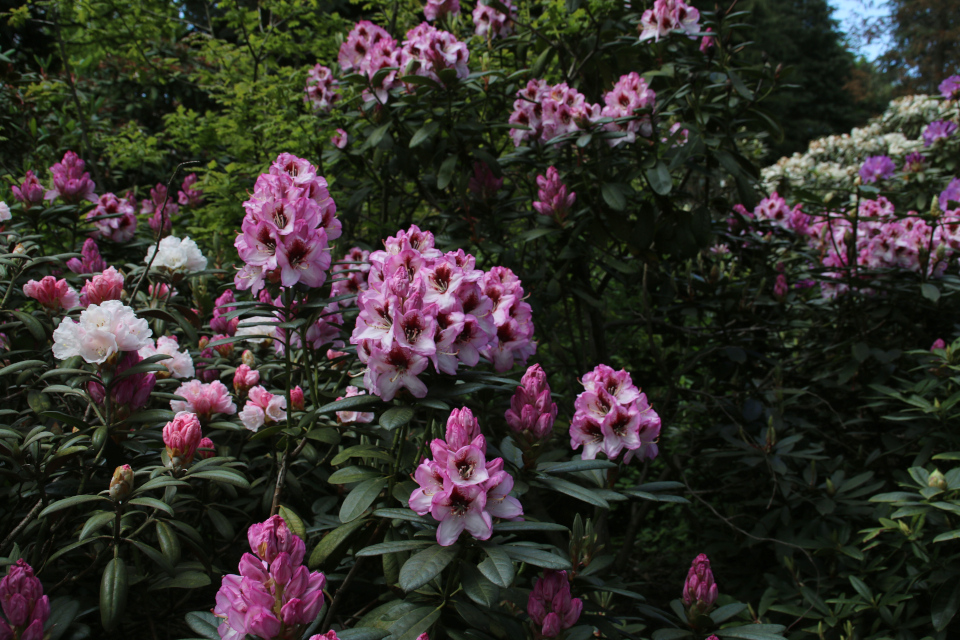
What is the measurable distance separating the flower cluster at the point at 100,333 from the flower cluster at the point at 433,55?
1459mm

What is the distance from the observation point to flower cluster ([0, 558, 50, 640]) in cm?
102

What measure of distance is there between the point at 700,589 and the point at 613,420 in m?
0.43

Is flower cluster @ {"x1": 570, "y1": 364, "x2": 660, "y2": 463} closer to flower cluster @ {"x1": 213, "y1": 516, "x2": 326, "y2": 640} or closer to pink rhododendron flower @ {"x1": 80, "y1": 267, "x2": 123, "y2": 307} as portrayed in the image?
flower cluster @ {"x1": 213, "y1": 516, "x2": 326, "y2": 640}

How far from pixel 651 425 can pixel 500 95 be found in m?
1.96

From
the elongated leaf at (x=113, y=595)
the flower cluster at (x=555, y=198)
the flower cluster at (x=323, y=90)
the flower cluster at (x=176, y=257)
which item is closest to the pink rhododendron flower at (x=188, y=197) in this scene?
the flower cluster at (x=323, y=90)

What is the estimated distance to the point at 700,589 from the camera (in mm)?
1421

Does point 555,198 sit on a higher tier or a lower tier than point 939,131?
lower

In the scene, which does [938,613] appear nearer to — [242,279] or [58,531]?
[242,279]

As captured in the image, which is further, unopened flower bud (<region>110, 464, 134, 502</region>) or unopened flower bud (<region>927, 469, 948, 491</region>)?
unopened flower bud (<region>927, 469, 948, 491</region>)

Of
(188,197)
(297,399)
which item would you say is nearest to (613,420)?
(297,399)

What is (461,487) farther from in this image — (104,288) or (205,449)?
(104,288)

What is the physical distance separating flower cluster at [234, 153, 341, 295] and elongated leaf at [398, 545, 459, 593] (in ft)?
2.02

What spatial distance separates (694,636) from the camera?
1419 mm

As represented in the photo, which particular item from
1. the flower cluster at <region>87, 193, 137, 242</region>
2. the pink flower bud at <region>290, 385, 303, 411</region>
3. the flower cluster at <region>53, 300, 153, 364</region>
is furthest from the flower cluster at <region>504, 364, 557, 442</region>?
the flower cluster at <region>87, 193, 137, 242</region>
